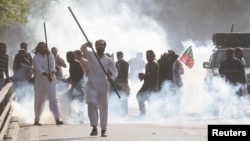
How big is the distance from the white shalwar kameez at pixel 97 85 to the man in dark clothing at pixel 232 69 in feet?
18.4

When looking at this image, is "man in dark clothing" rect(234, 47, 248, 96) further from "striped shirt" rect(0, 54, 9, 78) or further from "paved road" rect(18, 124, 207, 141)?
"striped shirt" rect(0, 54, 9, 78)

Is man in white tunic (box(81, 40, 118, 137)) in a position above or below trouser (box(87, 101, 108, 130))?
above

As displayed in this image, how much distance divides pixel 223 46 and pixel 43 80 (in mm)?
7663

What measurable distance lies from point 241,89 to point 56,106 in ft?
15.3

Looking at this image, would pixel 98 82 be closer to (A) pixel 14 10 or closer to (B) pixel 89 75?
(B) pixel 89 75

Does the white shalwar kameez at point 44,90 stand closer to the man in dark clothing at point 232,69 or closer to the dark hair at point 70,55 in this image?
the dark hair at point 70,55

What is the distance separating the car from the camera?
81.8ft

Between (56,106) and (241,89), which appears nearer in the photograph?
(56,106)

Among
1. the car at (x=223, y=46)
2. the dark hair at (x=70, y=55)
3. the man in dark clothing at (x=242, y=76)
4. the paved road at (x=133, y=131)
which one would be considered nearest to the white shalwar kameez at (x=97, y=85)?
the paved road at (x=133, y=131)

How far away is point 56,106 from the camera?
20562 mm

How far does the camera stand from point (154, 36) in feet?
217

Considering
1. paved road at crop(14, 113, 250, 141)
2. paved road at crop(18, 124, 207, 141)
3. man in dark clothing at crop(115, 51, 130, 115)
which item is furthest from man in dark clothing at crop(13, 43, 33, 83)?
paved road at crop(18, 124, 207, 141)

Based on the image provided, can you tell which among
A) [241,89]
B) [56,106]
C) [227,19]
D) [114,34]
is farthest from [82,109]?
[227,19]

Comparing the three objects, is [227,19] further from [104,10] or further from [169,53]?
[169,53]
